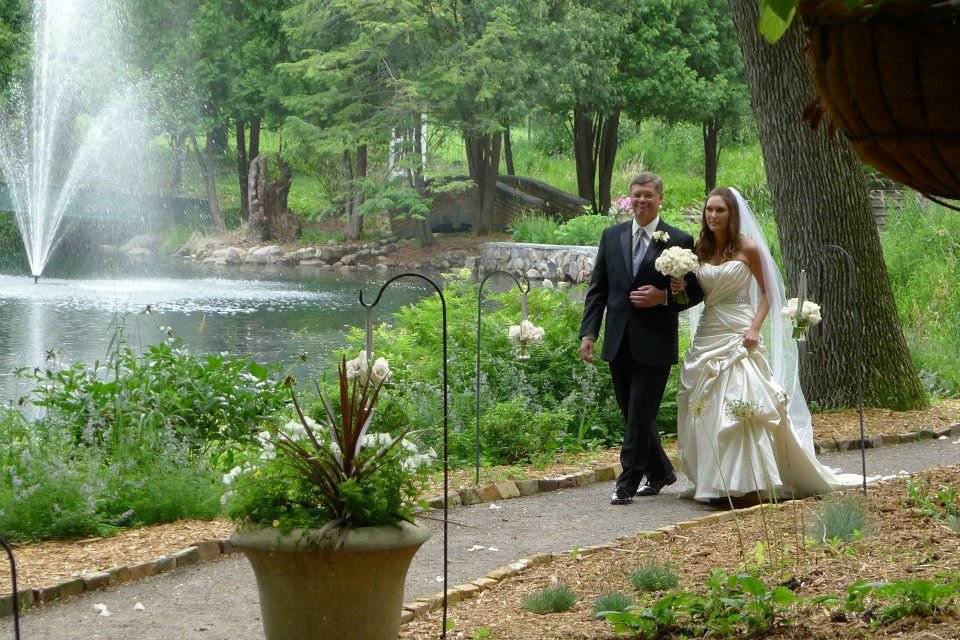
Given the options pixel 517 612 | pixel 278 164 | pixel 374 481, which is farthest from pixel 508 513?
pixel 278 164

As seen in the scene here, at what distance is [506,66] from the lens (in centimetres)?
3206

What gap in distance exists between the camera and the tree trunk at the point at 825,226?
9.41 m

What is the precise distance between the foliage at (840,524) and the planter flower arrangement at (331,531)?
2157 millimetres

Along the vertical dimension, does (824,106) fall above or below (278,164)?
below

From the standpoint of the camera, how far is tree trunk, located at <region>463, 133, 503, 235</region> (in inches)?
1380

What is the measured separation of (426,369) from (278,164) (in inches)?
1174

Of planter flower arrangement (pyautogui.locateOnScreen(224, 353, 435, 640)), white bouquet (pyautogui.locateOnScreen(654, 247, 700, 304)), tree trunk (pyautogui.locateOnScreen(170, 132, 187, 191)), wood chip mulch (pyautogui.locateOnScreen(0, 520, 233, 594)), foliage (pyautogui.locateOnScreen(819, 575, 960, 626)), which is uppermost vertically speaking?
tree trunk (pyautogui.locateOnScreen(170, 132, 187, 191))

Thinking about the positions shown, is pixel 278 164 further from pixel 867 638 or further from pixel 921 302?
pixel 867 638

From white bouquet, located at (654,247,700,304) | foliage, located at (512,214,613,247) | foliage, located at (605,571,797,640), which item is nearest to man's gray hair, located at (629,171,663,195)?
white bouquet, located at (654,247,700,304)

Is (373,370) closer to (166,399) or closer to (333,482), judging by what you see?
(333,482)

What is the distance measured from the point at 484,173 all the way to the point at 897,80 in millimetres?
33816

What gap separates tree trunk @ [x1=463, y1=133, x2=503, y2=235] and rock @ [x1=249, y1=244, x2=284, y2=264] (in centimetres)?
576

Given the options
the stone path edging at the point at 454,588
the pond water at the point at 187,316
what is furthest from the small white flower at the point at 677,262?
the pond water at the point at 187,316

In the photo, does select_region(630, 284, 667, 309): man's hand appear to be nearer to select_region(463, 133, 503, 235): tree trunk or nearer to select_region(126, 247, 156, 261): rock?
select_region(463, 133, 503, 235): tree trunk
